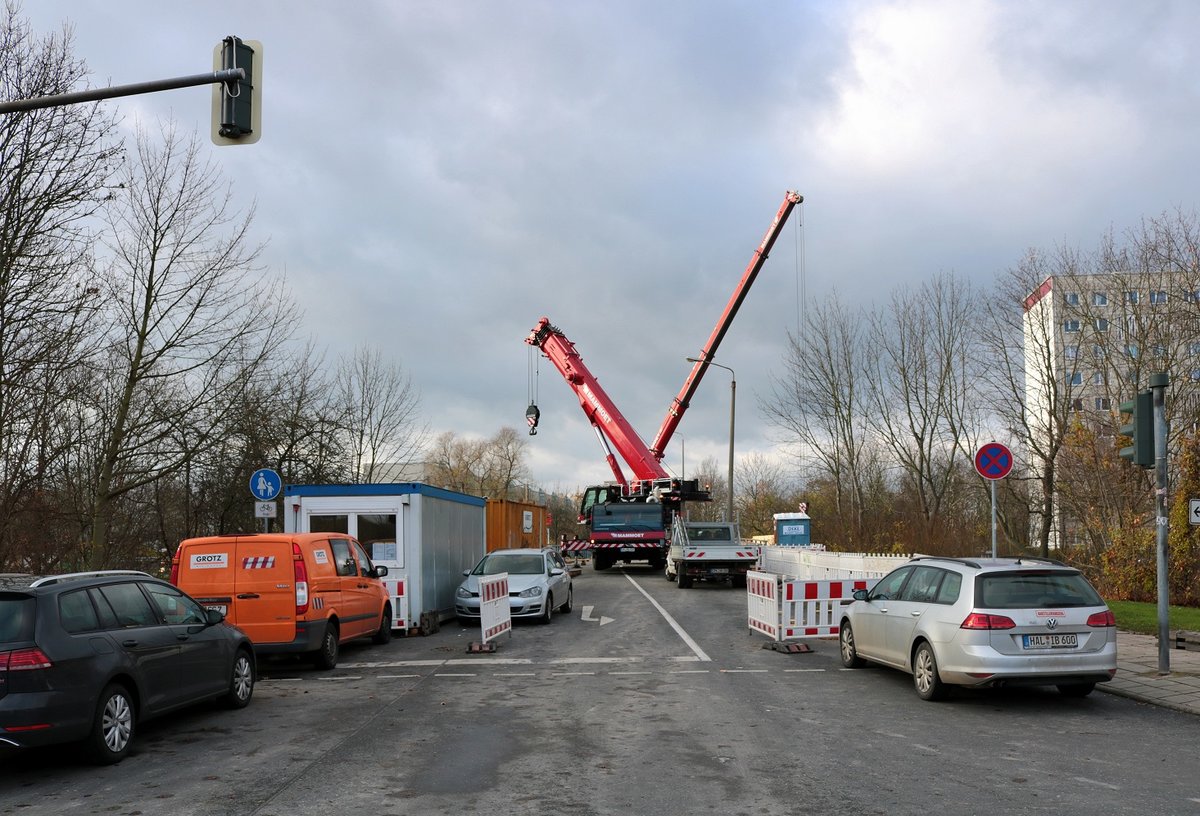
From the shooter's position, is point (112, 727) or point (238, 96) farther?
point (238, 96)

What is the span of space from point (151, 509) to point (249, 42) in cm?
1883

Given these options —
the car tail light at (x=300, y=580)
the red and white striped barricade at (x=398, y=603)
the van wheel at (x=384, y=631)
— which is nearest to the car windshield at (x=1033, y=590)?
the car tail light at (x=300, y=580)

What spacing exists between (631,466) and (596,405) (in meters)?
2.67

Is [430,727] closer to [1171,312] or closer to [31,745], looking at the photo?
[31,745]

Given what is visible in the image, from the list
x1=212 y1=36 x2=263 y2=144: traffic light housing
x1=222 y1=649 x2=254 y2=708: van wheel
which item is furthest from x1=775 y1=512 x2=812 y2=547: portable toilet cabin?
x1=212 y1=36 x2=263 y2=144: traffic light housing

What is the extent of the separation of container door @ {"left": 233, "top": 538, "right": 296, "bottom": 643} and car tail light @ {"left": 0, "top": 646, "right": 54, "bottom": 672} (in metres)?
5.34

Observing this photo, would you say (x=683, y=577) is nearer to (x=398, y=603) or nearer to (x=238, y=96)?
(x=398, y=603)

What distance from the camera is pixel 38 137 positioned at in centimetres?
1565

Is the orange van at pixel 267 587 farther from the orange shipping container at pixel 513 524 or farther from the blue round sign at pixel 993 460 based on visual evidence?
the orange shipping container at pixel 513 524

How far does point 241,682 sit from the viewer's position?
9.91 m

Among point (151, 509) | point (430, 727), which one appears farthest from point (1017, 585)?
point (151, 509)

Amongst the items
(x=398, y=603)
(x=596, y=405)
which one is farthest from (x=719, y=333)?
(x=398, y=603)

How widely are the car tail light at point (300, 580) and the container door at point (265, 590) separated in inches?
2.0

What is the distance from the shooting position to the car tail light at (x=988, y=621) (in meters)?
9.27
